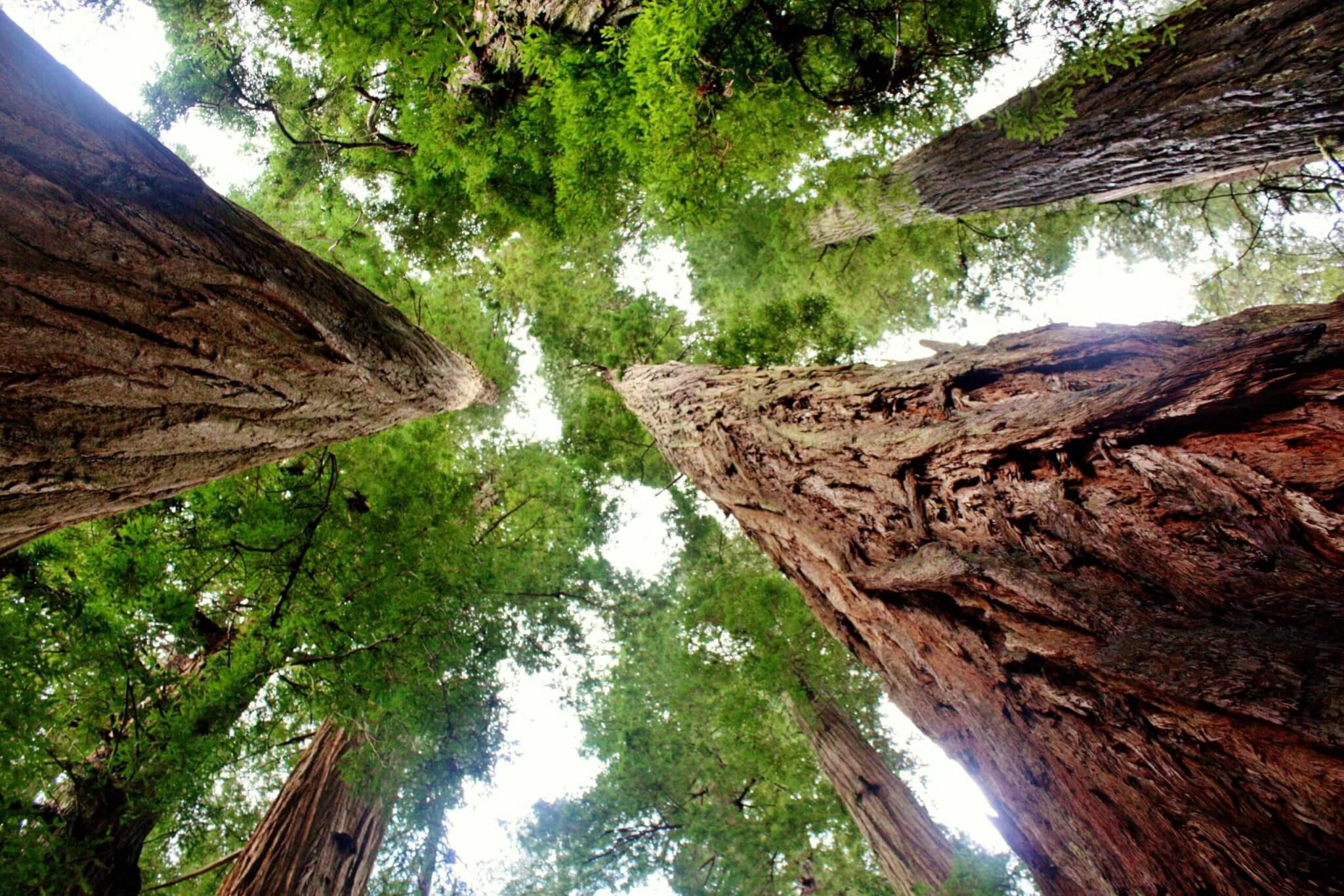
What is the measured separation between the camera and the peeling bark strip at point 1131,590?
1010 mm

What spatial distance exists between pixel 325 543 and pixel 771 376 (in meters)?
3.65

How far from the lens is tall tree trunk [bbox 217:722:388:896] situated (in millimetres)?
4230

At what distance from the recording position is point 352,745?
16.7 feet

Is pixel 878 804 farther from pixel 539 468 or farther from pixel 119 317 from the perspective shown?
pixel 119 317

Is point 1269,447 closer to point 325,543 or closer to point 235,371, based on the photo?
point 235,371

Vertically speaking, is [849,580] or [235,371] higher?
[235,371]

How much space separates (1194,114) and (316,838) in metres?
7.72

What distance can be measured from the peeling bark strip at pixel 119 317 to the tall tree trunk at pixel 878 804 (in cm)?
632

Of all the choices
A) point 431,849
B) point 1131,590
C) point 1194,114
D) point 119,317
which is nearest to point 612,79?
point 119,317

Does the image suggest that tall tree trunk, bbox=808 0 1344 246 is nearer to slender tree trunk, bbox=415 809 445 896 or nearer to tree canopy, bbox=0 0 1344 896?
tree canopy, bbox=0 0 1344 896

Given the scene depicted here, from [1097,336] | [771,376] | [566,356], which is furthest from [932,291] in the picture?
[1097,336]

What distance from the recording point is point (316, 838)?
4.54 m

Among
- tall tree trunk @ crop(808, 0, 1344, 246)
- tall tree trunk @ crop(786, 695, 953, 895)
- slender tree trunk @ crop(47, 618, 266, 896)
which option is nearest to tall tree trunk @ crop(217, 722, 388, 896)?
slender tree trunk @ crop(47, 618, 266, 896)

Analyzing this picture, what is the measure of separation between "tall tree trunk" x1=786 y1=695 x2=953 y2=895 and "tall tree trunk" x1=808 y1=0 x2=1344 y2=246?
19.1 ft
